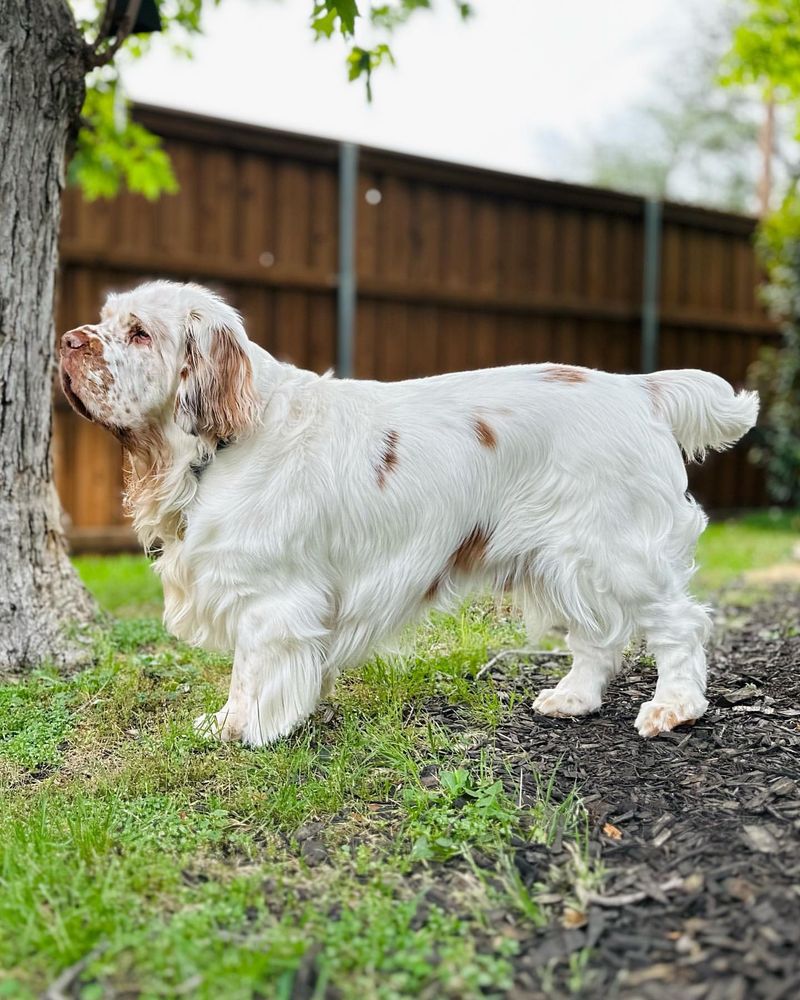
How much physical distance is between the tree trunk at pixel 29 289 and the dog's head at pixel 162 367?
0.99m

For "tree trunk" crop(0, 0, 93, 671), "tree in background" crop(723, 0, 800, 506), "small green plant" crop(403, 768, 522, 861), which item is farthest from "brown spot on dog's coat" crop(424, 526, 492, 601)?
"tree in background" crop(723, 0, 800, 506)

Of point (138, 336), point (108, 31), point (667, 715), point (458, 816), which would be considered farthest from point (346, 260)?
point (458, 816)

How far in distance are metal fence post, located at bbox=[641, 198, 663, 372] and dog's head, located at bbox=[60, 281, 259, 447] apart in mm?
7478

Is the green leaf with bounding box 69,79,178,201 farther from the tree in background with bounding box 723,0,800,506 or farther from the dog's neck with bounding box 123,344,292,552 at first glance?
the tree in background with bounding box 723,0,800,506

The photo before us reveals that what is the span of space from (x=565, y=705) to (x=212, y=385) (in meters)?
1.54

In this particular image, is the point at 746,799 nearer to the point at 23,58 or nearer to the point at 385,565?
the point at 385,565

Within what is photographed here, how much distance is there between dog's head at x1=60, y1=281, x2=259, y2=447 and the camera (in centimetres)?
304

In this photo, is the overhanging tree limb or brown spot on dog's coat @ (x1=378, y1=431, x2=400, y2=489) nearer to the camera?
brown spot on dog's coat @ (x1=378, y1=431, x2=400, y2=489)

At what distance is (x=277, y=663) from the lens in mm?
3119

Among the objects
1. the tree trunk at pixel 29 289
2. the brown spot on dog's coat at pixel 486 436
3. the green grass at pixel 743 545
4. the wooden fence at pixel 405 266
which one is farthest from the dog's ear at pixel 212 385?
the wooden fence at pixel 405 266

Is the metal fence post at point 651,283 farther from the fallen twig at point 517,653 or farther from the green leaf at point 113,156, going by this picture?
the fallen twig at point 517,653

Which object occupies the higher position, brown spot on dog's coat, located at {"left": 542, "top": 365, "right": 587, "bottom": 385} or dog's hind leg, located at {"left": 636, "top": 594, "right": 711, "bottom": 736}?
brown spot on dog's coat, located at {"left": 542, "top": 365, "right": 587, "bottom": 385}

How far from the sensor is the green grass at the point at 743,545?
696 cm

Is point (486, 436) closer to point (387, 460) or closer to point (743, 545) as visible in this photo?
point (387, 460)
